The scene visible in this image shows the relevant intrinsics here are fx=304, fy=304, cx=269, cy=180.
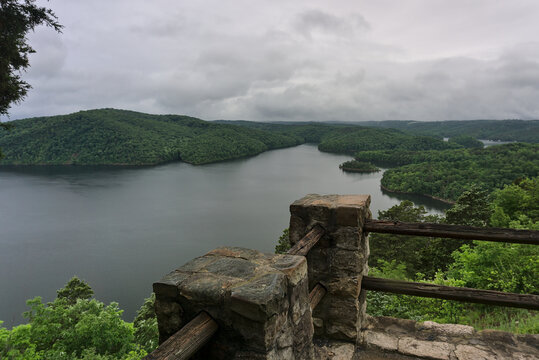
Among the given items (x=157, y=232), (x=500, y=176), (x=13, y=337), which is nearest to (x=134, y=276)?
(x=157, y=232)

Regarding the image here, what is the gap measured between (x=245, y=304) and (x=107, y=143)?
113522 millimetres

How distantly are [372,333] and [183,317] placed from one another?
2.32 m

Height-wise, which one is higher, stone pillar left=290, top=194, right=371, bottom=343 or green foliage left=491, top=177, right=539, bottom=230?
stone pillar left=290, top=194, right=371, bottom=343

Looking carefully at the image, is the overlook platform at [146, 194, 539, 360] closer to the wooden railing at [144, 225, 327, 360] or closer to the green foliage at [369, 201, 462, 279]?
the wooden railing at [144, 225, 327, 360]

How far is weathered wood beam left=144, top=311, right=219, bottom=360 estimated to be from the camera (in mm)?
1198

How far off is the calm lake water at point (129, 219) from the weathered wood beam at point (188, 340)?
24.6 meters

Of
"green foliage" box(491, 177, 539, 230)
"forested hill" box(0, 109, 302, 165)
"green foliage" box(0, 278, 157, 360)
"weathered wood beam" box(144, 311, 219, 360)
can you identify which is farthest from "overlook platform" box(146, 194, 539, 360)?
"forested hill" box(0, 109, 302, 165)

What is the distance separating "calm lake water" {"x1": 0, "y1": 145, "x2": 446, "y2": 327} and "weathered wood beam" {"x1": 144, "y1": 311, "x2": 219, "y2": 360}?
24621 mm

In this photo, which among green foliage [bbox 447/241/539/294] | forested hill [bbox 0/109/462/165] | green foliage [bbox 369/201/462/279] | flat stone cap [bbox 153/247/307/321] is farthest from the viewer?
forested hill [bbox 0/109/462/165]

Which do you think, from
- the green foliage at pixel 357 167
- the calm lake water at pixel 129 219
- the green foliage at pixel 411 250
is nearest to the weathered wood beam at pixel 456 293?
the green foliage at pixel 411 250

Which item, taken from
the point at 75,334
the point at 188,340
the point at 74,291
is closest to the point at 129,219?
the point at 74,291

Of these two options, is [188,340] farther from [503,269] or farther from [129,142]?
[129,142]

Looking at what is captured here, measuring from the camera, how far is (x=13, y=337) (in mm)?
9867

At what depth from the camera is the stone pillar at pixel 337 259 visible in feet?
9.09
